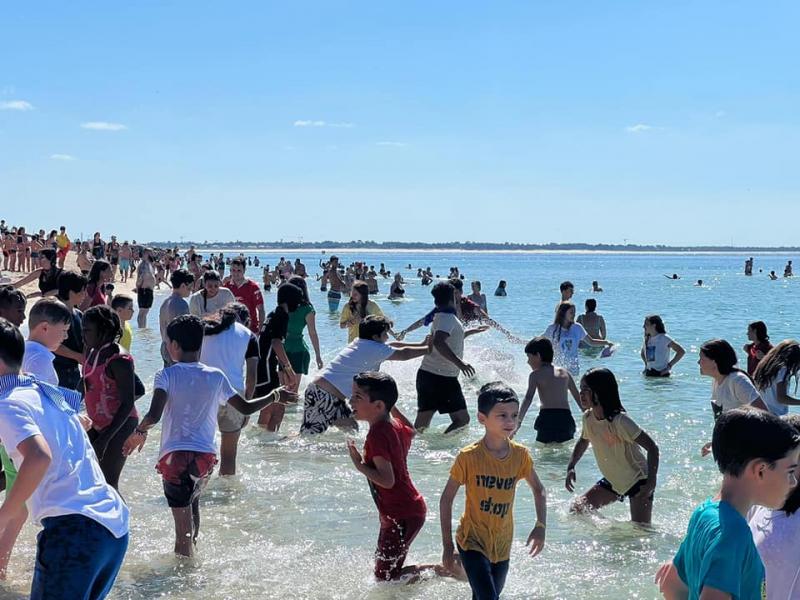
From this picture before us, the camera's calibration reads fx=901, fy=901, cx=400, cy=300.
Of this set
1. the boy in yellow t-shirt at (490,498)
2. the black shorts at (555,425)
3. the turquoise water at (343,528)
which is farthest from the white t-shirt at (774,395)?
the boy in yellow t-shirt at (490,498)

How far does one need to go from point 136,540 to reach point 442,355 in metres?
3.95

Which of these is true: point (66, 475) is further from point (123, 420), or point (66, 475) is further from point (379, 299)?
point (379, 299)

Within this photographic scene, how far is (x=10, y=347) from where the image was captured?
11.2 feet

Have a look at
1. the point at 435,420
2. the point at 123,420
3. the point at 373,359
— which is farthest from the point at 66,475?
the point at 435,420

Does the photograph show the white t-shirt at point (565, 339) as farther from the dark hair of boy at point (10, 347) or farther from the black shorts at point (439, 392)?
the dark hair of boy at point (10, 347)

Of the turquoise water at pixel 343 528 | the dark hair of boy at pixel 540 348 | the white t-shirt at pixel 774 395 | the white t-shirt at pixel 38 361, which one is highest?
the white t-shirt at pixel 38 361

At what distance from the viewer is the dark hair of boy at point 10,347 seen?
338 cm

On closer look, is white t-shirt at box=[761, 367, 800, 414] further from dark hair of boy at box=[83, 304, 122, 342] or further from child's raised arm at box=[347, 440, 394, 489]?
dark hair of boy at box=[83, 304, 122, 342]

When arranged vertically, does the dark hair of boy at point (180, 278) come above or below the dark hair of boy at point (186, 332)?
above

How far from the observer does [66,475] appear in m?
3.39

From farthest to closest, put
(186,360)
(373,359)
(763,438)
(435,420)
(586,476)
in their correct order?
(435,420) → (586,476) → (373,359) → (186,360) → (763,438)

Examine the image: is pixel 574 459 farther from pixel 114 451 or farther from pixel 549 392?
pixel 114 451

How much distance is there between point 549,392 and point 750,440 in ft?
21.2

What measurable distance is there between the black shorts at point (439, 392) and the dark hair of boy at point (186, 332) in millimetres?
4560
